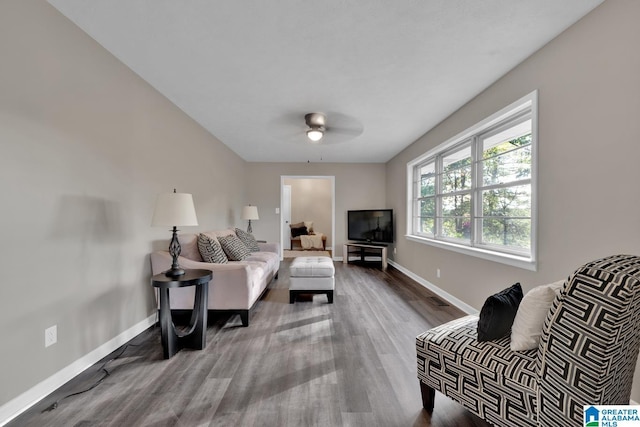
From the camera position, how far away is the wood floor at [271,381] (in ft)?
5.10

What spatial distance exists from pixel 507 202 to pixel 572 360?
6.65ft

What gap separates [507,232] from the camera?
8.90 feet

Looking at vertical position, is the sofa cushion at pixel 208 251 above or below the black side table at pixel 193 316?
above

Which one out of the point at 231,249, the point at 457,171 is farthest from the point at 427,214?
the point at 231,249

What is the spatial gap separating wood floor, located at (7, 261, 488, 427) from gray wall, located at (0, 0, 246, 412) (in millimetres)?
359

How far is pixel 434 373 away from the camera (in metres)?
1.52

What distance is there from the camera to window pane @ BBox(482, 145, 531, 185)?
248cm

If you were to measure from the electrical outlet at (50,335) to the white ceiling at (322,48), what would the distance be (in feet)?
6.73

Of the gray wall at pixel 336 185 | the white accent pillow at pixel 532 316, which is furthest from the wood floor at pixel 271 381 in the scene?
the gray wall at pixel 336 185

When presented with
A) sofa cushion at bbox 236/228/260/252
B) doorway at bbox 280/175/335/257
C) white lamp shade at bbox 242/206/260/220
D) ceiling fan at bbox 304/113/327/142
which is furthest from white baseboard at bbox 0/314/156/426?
doorway at bbox 280/175/335/257

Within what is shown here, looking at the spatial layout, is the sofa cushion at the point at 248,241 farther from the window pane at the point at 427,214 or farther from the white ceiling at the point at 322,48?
the window pane at the point at 427,214

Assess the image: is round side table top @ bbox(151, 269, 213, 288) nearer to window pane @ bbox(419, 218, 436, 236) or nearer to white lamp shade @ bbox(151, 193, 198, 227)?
white lamp shade @ bbox(151, 193, 198, 227)

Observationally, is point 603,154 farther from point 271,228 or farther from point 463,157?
point 271,228

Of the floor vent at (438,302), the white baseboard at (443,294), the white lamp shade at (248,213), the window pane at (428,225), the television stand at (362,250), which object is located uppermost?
the white lamp shade at (248,213)
